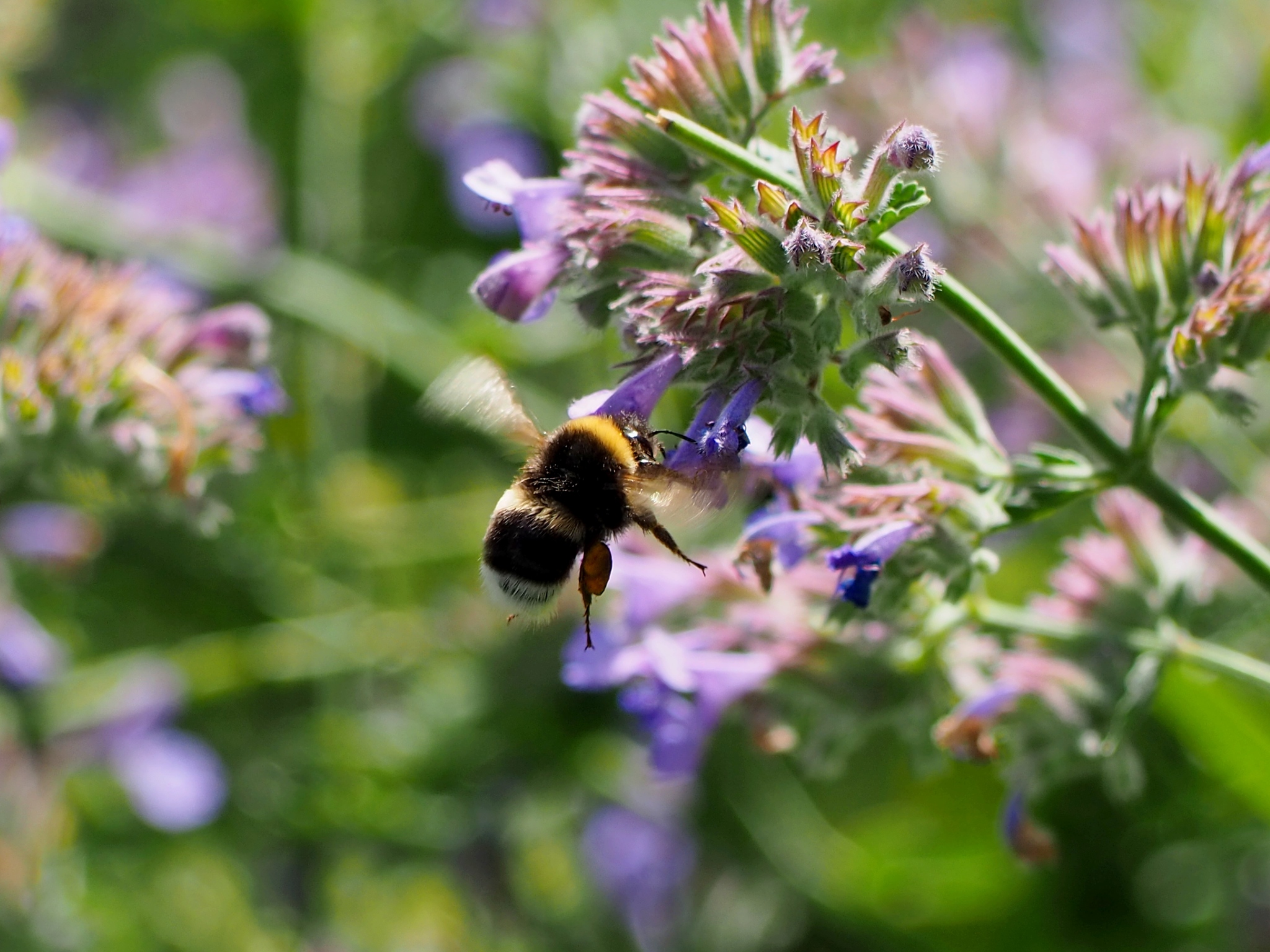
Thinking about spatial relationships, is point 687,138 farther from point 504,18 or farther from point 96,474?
point 504,18

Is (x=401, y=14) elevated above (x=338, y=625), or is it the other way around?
(x=401, y=14)

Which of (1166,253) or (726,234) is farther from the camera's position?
(1166,253)

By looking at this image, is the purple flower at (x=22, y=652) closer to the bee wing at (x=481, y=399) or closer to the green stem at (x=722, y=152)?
the bee wing at (x=481, y=399)

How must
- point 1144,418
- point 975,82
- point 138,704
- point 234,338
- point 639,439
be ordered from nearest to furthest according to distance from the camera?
point 1144,418 → point 639,439 → point 234,338 → point 138,704 → point 975,82

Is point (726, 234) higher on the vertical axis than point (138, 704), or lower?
higher

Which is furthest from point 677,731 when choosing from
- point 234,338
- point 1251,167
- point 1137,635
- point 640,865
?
point 640,865

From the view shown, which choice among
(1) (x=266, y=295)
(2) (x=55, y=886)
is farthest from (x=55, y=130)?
(2) (x=55, y=886)

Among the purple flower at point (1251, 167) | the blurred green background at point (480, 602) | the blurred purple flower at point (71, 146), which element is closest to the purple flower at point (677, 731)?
the blurred green background at point (480, 602)

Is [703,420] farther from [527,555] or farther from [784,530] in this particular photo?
[527,555]
